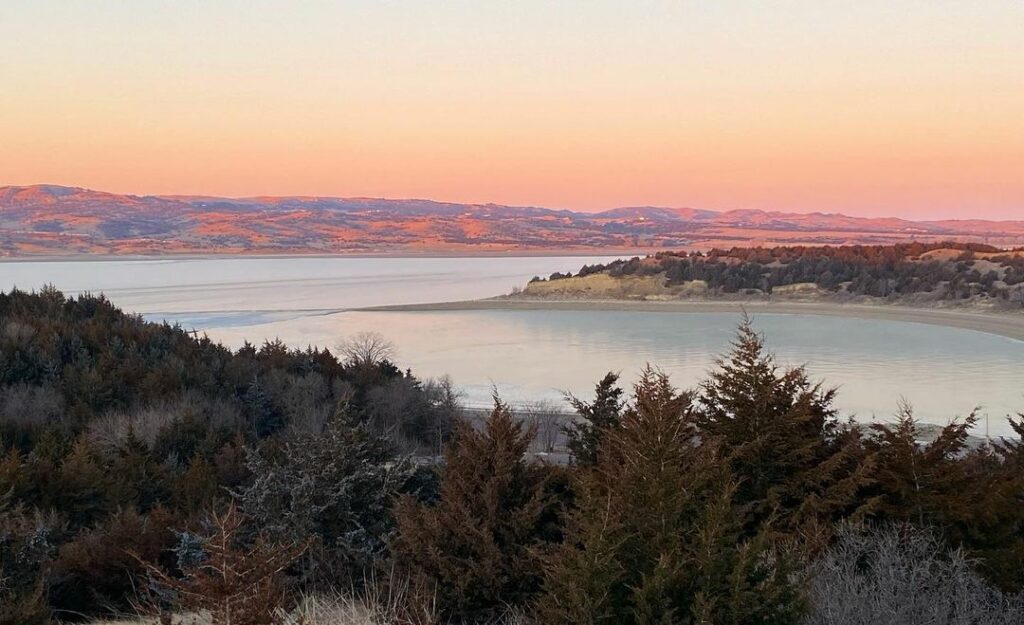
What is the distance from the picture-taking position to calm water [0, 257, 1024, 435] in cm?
2459

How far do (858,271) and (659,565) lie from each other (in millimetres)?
64876

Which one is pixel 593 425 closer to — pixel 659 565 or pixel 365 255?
pixel 659 565

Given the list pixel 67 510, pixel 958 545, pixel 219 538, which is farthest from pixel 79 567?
pixel 958 545

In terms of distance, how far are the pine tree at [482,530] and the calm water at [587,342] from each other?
7.61 m

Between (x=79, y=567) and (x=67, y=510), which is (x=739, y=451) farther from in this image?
(x=67, y=510)

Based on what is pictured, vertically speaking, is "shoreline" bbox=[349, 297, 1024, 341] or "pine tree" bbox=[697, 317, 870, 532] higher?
"pine tree" bbox=[697, 317, 870, 532]

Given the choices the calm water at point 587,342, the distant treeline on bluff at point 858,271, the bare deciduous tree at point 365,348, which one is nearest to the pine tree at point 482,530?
the calm water at point 587,342

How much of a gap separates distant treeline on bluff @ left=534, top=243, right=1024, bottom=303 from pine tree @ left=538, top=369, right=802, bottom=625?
179ft

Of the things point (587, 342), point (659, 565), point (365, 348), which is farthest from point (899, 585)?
point (587, 342)

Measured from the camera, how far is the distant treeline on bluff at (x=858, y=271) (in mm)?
56656

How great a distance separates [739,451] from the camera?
6371 millimetres

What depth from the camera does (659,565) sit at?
380cm

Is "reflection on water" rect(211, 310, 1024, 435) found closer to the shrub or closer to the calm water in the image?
the calm water

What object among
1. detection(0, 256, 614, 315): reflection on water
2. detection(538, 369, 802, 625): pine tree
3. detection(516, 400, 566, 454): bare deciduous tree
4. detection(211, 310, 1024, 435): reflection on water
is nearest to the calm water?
detection(211, 310, 1024, 435): reflection on water
